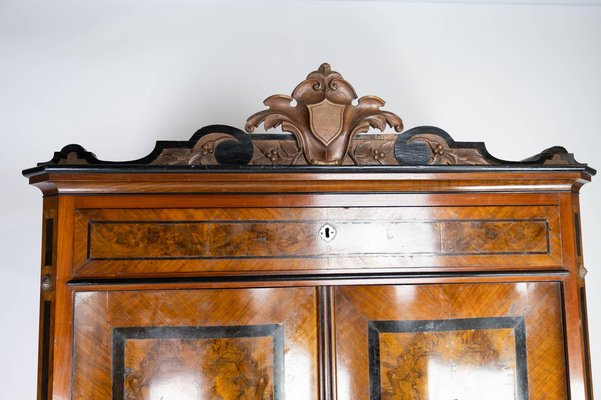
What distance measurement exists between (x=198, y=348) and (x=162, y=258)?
0.78 ft

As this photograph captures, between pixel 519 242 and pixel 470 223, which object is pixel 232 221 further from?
pixel 519 242

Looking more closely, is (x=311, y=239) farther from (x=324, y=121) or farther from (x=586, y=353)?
(x=586, y=353)

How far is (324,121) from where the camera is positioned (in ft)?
5.22

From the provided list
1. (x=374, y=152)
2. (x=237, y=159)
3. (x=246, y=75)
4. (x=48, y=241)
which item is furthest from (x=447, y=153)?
(x=48, y=241)

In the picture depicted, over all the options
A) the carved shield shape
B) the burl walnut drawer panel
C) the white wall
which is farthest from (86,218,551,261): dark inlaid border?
the white wall

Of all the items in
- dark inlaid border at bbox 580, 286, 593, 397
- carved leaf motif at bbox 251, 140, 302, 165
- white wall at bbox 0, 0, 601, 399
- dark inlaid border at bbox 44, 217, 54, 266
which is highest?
white wall at bbox 0, 0, 601, 399

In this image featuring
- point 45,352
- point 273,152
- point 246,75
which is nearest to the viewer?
point 45,352

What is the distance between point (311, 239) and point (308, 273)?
86 millimetres

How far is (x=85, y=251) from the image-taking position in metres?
1.44

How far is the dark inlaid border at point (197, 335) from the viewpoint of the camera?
141 centimetres

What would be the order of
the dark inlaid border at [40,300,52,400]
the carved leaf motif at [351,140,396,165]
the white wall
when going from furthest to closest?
1. the white wall
2. the carved leaf motif at [351,140,396,165]
3. the dark inlaid border at [40,300,52,400]

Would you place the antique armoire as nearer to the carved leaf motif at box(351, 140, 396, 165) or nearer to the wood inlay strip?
the wood inlay strip

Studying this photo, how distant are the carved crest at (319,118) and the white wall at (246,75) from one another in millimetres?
702

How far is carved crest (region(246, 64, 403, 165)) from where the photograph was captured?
62.6 inches
